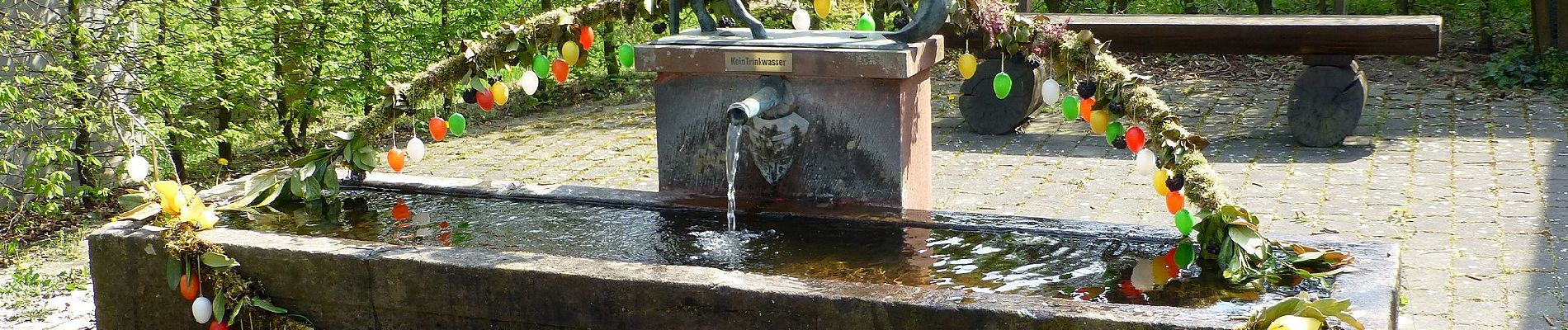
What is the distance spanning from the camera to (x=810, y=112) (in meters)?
4.03

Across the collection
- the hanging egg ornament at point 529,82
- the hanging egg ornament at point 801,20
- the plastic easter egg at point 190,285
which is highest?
the hanging egg ornament at point 801,20

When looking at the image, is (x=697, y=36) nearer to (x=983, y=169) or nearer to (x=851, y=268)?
(x=851, y=268)

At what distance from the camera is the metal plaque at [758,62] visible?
12.8 ft

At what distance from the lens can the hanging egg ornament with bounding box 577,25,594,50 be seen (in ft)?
14.0

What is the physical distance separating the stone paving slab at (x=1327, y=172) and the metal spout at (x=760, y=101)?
5.35 ft

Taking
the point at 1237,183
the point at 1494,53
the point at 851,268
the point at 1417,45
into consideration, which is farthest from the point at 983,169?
the point at 1494,53

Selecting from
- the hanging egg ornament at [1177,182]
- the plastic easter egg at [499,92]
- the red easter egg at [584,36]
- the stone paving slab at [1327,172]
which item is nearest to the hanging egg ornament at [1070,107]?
the hanging egg ornament at [1177,182]

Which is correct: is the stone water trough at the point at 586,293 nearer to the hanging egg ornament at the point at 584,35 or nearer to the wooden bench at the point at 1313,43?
the hanging egg ornament at the point at 584,35

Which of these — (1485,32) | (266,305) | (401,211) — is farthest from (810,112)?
(1485,32)

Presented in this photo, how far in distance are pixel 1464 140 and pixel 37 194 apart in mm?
6450

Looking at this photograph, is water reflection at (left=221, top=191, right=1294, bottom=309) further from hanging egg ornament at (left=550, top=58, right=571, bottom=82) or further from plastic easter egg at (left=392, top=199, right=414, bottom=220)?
hanging egg ornament at (left=550, top=58, right=571, bottom=82)

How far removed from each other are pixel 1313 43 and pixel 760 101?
4.05 meters

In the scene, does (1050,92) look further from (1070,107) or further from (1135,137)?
(1135,137)

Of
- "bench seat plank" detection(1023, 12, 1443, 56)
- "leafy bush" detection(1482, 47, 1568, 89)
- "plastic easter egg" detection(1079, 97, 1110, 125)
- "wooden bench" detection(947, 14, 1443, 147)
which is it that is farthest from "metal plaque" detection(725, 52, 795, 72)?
"leafy bush" detection(1482, 47, 1568, 89)
